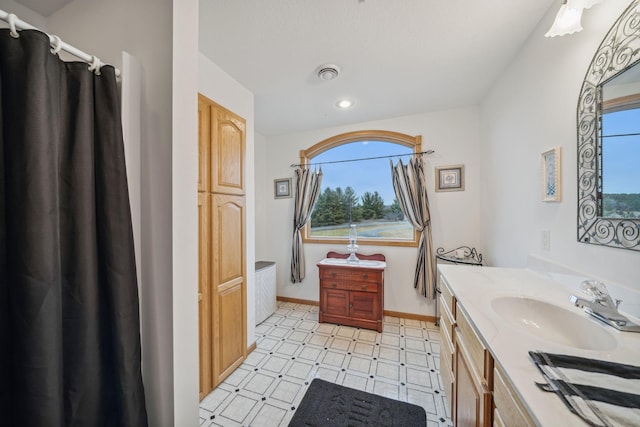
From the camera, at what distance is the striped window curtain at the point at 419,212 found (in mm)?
2689

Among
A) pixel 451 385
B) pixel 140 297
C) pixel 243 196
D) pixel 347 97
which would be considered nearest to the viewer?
pixel 140 297

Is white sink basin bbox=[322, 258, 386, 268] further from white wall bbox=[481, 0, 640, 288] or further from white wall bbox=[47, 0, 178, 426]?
white wall bbox=[47, 0, 178, 426]

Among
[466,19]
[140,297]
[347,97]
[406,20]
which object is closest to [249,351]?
[140,297]

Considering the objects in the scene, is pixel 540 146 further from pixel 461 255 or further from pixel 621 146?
pixel 461 255

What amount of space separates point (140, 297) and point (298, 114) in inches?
97.2

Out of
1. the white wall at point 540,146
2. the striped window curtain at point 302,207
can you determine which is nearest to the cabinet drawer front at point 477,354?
the white wall at point 540,146

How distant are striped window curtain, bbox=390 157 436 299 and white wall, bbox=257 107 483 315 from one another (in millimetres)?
115

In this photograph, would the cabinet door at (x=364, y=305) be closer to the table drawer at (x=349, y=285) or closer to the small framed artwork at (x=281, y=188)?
the table drawer at (x=349, y=285)

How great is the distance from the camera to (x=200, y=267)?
1639 mm

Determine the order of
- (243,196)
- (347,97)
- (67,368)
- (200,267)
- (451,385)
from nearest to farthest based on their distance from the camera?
(67,368) → (451,385) → (200,267) → (243,196) → (347,97)

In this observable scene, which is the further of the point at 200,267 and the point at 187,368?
the point at 200,267

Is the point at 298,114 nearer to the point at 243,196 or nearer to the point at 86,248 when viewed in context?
the point at 243,196

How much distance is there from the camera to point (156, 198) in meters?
0.86

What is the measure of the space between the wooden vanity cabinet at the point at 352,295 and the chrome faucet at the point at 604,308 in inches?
67.2
